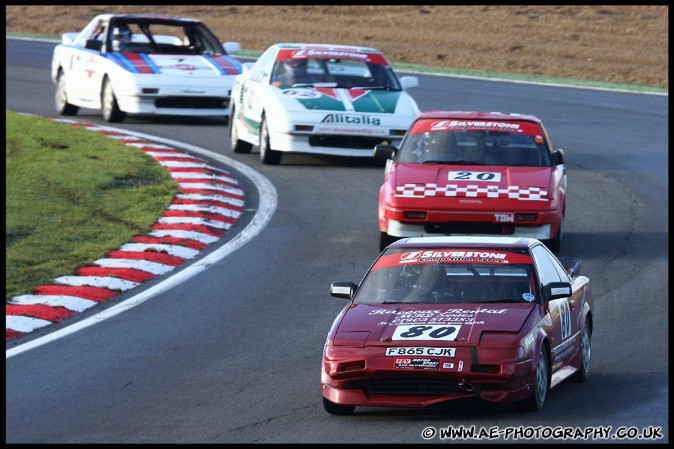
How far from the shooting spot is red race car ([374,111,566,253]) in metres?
14.0

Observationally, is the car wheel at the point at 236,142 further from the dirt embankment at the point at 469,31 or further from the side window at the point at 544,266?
the dirt embankment at the point at 469,31

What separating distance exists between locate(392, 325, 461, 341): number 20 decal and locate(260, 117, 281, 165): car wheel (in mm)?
10800

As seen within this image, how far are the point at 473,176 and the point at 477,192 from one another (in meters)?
0.35

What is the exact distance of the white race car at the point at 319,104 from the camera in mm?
18797

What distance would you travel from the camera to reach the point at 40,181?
17.9m

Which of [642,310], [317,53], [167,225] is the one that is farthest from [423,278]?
[317,53]

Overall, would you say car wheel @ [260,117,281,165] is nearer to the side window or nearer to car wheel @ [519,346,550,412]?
the side window

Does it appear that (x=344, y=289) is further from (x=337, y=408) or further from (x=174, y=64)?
(x=174, y=64)

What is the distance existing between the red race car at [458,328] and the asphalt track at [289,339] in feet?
0.56

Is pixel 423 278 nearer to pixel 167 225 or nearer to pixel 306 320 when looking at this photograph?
pixel 306 320

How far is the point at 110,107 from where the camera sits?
75.0ft

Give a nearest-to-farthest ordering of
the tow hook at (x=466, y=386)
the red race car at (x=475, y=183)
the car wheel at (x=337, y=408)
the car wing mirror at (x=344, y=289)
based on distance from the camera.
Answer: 1. the tow hook at (x=466, y=386)
2. the car wheel at (x=337, y=408)
3. the car wing mirror at (x=344, y=289)
4. the red race car at (x=475, y=183)

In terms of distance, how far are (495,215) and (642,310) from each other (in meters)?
2.41

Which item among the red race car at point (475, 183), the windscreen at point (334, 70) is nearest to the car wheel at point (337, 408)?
the red race car at point (475, 183)
